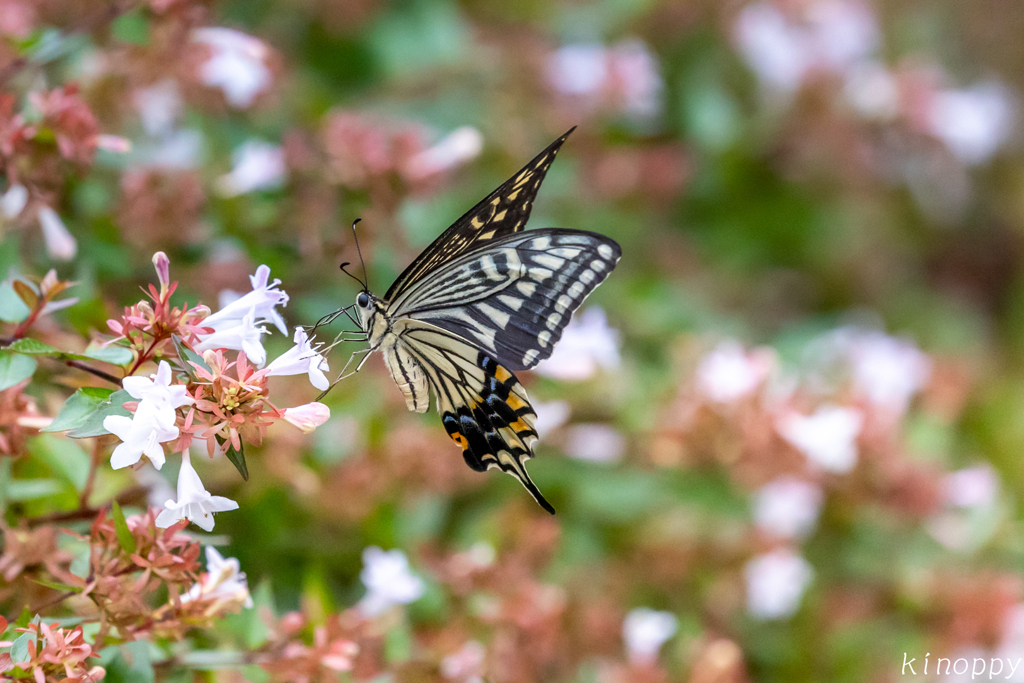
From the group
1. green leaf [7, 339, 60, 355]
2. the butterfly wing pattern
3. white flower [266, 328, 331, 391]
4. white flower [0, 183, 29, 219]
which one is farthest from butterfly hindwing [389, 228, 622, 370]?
white flower [0, 183, 29, 219]

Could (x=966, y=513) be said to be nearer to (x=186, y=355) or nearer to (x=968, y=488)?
(x=968, y=488)

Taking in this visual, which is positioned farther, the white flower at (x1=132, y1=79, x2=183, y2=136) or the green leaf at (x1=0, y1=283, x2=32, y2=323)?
the white flower at (x1=132, y1=79, x2=183, y2=136)

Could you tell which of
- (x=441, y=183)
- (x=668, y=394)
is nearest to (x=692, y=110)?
(x=668, y=394)

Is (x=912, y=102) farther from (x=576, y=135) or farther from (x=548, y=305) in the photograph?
(x=548, y=305)

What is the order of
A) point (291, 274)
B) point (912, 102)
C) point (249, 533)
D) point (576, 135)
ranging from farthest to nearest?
point (912, 102) → point (576, 135) → point (291, 274) → point (249, 533)

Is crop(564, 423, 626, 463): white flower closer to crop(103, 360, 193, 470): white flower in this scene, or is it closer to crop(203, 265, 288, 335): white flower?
crop(203, 265, 288, 335): white flower
